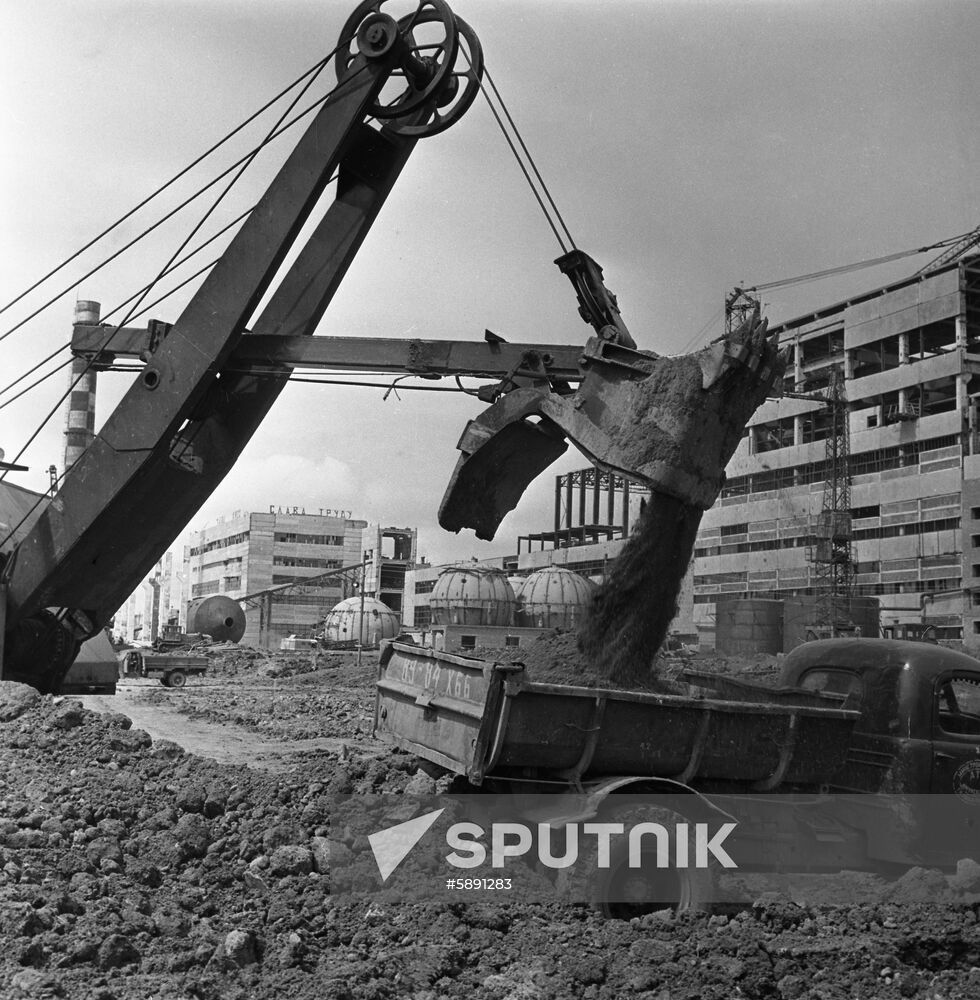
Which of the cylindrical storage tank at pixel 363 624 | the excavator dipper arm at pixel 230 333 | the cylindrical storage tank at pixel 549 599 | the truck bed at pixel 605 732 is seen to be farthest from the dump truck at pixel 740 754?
the cylindrical storage tank at pixel 363 624

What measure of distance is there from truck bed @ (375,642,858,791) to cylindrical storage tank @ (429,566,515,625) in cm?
3197

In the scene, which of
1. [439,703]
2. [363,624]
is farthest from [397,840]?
[363,624]

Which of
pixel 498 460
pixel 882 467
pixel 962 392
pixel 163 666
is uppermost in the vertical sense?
pixel 962 392

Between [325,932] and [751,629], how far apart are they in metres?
36.6

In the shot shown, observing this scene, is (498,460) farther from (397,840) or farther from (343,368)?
(397,840)

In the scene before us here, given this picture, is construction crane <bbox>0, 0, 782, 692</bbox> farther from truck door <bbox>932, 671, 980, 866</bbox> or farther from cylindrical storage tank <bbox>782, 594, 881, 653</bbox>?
cylindrical storage tank <bbox>782, 594, 881, 653</bbox>

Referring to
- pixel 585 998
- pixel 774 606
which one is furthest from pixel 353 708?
pixel 774 606

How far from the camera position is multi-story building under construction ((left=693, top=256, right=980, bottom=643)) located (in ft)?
161

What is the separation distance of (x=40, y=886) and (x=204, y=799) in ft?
6.21

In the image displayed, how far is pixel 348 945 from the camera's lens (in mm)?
4934

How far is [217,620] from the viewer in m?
44.9

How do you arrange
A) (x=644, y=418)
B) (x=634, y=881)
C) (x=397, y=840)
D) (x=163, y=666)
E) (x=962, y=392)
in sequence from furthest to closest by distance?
(x=962, y=392)
(x=163, y=666)
(x=644, y=418)
(x=397, y=840)
(x=634, y=881)

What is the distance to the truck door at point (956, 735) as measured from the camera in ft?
21.0

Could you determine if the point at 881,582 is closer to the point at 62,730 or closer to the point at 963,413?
the point at 963,413
